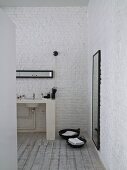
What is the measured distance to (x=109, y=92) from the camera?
2486mm

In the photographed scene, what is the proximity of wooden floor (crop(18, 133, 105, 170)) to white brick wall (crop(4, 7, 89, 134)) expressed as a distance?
961mm

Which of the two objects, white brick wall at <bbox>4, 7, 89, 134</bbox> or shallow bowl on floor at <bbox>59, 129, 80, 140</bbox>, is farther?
white brick wall at <bbox>4, 7, 89, 134</bbox>

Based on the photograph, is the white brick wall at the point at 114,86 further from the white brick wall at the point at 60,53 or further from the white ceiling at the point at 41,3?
the white brick wall at the point at 60,53

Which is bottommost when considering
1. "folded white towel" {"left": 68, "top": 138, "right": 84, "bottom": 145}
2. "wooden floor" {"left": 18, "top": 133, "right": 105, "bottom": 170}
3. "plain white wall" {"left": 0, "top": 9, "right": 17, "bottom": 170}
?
"wooden floor" {"left": 18, "top": 133, "right": 105, "bottom": 170}

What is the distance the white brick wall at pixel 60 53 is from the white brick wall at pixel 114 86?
6.44 feet

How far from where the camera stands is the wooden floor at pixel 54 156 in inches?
114

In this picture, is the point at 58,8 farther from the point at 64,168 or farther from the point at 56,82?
the point at 64,168

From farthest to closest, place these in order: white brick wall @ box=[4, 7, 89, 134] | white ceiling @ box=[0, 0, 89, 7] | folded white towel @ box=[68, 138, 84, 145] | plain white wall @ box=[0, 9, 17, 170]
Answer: white brick wall @ box=[4, 7, 89, 134] → white ceiling @ box=[0, 0, 89, 7] → folded white towel @ box=[68, 138, 84, 145] → plain white wall @ box=[0, 9, 17, 170]

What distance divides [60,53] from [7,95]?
3105 millimetres

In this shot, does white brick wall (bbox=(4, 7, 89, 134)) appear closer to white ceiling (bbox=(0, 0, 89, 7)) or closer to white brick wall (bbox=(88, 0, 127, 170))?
white ceiling (bbox=(0, 0, 89, 7))

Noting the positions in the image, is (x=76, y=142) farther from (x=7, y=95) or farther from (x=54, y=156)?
(x=7, y=95)

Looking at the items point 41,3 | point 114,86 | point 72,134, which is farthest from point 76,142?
point 41,3

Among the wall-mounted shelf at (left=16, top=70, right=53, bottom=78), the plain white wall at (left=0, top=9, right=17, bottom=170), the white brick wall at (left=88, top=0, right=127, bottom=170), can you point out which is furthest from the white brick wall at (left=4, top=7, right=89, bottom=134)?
the plain white wall at (left=0, top=9, right=17, bottom=170)

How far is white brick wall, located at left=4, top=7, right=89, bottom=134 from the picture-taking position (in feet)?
15.7
